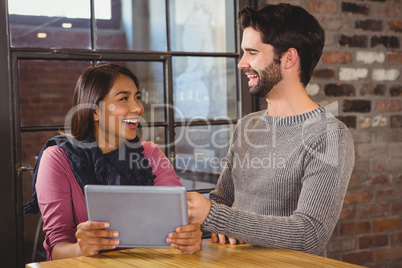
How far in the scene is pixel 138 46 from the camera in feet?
8.84

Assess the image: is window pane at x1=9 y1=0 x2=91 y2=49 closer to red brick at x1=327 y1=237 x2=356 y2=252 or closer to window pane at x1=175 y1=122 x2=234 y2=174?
window pane at x1=175 y1=122 x2=234 y2=174

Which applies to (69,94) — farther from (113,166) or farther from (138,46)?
(113,166)

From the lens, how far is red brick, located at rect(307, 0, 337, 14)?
273 cm

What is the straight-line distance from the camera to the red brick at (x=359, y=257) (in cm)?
289

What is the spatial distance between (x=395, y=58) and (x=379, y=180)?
0.71 m

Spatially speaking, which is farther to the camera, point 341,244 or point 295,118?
point 341,244

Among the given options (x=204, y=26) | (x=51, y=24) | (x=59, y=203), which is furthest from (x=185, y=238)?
(x=204, y=26)

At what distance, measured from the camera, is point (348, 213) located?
→ 288cm

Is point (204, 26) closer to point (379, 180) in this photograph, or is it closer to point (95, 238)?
point (379, 180)

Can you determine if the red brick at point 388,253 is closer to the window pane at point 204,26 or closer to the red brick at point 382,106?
the red brick at point 382,106

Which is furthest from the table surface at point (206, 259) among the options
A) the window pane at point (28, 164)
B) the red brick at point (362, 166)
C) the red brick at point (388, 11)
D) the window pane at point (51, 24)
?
the red brick at point (388, 11)

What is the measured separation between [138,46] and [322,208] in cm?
149

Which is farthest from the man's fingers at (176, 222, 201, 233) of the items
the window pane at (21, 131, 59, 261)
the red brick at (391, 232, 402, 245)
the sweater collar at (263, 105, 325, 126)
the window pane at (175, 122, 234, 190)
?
the red brick at (391, 232, 402, 245)

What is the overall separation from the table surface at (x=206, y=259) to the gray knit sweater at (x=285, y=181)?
6 cm
